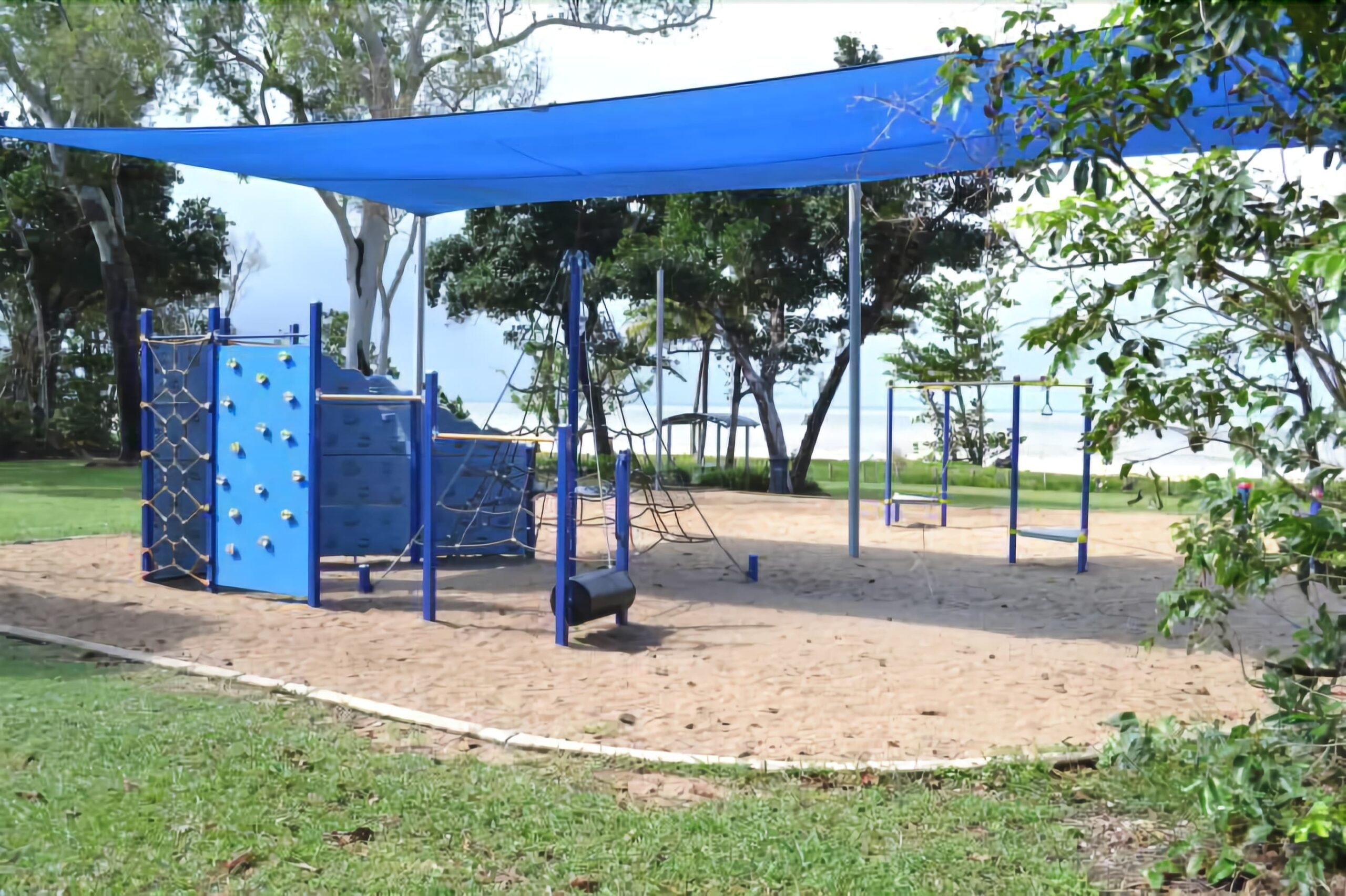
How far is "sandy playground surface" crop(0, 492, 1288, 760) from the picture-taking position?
460cm

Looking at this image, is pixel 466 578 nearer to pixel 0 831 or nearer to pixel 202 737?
pixel 202 737

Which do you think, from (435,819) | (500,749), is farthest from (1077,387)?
(435,819)

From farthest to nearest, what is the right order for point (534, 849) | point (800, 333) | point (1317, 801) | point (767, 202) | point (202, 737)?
point (800, 333) → point (767, 202) → point (202, 737) → point (534, 849) → point (1317, 801)

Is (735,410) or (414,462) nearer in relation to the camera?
(414,462)

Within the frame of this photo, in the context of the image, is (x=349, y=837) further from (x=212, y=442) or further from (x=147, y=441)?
(x=147, y=441)

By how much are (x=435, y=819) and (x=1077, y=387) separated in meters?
7.33

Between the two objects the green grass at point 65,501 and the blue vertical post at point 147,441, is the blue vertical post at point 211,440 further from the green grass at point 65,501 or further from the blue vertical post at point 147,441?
the green grass at point 65,501

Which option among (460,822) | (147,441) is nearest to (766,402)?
(147,441)

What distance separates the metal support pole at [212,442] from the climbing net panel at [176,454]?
214 mm

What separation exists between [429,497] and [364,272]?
13860 millimetres

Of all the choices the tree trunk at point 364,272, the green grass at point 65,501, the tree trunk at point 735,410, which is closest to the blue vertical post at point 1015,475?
the green grass at point 65,501

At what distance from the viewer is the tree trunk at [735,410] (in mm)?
21844

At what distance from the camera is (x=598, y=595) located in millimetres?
6219

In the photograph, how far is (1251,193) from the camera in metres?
2.53
